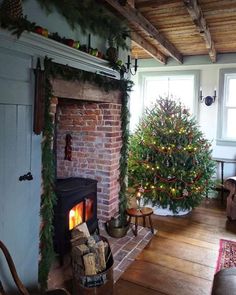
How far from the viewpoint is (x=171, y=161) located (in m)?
4.13

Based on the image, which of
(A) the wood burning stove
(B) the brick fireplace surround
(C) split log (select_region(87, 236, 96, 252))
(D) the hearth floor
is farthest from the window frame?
(C) split log (select_region(87, 236, 96, 252))

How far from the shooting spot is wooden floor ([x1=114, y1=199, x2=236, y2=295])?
2496 millimetres

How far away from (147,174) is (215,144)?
1790 mm

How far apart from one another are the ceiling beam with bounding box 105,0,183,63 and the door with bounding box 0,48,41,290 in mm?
1222

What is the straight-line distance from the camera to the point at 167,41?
4.48 metres

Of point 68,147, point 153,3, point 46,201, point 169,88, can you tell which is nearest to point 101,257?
point 46,201

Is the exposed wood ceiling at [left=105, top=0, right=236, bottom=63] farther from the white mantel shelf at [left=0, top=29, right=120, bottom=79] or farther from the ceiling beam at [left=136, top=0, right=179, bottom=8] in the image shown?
the white mantel shelf at [left=0, top=29, right=120, bottom=79]

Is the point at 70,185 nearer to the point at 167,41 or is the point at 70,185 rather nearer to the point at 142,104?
the point at 167,41

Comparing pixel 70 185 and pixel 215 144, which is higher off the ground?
pixel 215 144

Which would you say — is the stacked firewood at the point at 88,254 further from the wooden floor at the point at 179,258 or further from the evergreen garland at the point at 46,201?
the wooden floor at the point at 179,258

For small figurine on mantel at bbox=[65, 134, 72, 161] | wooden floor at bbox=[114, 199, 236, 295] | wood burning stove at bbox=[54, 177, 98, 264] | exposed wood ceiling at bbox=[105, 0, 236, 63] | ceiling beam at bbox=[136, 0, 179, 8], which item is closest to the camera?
wooden floor at bbox=[114, 199, 236, 295]

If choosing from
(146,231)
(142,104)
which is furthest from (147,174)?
(142,104)

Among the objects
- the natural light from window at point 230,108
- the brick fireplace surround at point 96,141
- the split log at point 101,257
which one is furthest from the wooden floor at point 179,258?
the natural light from window at point 230,108

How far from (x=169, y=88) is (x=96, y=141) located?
275cm
